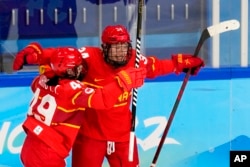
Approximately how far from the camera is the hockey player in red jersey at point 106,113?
3.96 meters

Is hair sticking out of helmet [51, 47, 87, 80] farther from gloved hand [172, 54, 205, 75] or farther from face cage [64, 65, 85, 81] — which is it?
gloved hand [172, 54, 205, 75]

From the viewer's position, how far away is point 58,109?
3838mm

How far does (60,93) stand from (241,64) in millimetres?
1630

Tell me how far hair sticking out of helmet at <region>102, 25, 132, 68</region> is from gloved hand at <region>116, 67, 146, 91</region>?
202mm

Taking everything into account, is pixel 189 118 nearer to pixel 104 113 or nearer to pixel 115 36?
pixel 104 113

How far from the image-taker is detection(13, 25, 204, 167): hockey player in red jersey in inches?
156

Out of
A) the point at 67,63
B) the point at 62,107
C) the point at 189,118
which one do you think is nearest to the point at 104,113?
the point at 62,107

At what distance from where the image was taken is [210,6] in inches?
196

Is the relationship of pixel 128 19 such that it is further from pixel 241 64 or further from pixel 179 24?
pixel 241 64

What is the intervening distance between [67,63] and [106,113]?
1.34 ft

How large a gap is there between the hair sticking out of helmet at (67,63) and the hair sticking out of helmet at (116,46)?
0.51 feet

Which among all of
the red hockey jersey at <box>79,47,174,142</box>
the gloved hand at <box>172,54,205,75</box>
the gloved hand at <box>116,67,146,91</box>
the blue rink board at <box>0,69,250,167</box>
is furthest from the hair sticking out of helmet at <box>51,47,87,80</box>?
the blue rink board at <box>0,69,250,167</box>

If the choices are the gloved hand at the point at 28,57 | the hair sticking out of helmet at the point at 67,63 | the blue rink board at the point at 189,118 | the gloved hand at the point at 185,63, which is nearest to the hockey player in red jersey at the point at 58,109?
the hair sticking out of helmet at the point at 67,63

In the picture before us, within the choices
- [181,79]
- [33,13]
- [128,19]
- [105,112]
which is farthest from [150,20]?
[105,112]
